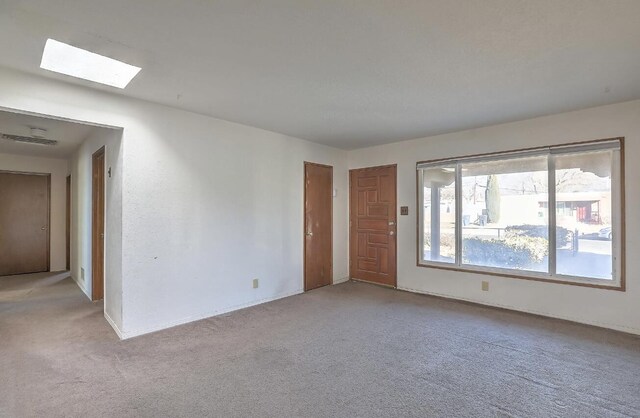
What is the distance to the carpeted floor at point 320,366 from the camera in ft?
6.63

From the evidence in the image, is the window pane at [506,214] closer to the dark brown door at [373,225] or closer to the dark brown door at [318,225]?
the dark brown door at [373,225]

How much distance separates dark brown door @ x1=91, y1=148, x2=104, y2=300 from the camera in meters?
4.19

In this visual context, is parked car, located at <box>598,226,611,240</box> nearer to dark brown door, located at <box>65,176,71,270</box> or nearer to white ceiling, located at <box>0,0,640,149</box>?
white ceiling, located at <box>0,0,640,149</box>

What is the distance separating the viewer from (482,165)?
4.26 m

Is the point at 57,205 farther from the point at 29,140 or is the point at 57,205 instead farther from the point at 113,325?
the point at 113,325

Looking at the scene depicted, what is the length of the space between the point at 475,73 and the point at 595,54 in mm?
767

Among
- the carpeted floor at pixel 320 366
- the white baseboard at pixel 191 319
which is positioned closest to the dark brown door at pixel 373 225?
the carpeted floor at pixel 320 366

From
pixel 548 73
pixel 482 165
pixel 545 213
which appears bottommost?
pixel 545 213

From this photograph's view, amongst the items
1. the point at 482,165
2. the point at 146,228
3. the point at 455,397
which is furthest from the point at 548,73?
the point at 146,228

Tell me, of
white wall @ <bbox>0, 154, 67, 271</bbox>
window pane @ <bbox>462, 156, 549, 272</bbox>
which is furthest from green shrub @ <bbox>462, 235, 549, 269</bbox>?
white wall @ <bbox>0, 154, 67, 271</bbox>

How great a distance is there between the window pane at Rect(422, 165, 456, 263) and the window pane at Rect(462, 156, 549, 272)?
0.55 feet

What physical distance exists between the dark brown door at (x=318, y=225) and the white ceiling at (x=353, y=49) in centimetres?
180

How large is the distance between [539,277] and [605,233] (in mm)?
803

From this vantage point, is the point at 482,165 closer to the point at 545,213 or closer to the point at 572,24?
the point at 545,213
